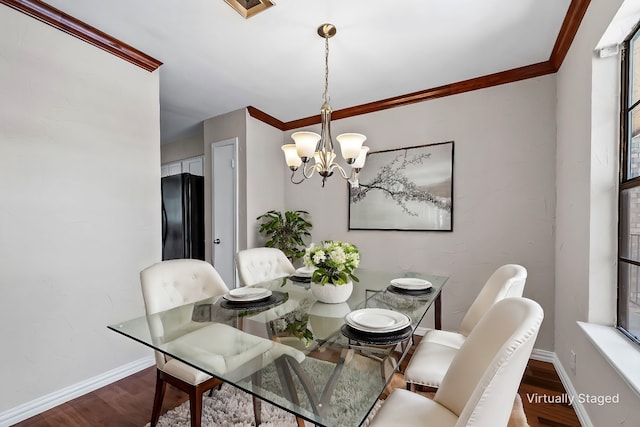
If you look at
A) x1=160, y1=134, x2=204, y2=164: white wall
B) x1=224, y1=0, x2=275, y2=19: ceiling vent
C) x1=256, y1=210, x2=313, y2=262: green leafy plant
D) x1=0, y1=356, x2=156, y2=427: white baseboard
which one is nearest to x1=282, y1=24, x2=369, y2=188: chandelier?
x1=224, y1=0, x2=275, y2=19: ceiling vent

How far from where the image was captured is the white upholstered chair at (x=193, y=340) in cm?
104

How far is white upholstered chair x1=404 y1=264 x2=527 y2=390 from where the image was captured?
132cm

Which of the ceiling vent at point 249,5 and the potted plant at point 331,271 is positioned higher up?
the ceiling vent at point 249,5

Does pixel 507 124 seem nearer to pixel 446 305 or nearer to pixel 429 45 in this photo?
pixel 429 45

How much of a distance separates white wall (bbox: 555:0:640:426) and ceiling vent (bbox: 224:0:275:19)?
175 centimetres


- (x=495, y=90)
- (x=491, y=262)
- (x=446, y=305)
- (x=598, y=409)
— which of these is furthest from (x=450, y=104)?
(x=598, y=409)

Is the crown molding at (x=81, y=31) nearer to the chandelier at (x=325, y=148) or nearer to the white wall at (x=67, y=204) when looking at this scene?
the white wall at (x=67, y=204)

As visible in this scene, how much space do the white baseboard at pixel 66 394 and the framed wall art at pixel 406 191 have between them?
2375 millimetres

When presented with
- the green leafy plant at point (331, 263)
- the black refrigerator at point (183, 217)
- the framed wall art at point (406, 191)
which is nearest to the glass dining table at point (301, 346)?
the green leafy plant at point (331, 263)

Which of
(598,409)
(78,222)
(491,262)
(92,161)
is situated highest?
(92,161)

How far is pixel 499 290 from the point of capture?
4.74 feet

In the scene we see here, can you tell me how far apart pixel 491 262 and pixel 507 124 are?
1230 mm

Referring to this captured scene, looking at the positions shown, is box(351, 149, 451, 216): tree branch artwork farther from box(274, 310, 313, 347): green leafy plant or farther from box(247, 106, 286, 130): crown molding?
box(274, 310, 313, 347): green leafy plant

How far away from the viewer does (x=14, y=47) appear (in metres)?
1.70
